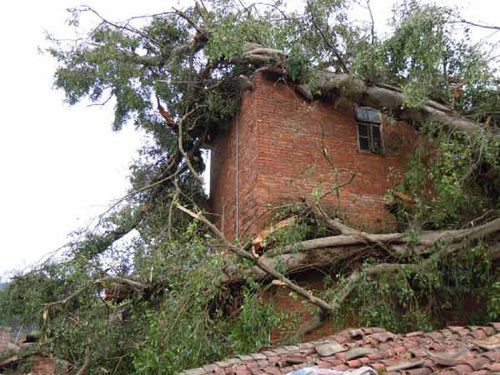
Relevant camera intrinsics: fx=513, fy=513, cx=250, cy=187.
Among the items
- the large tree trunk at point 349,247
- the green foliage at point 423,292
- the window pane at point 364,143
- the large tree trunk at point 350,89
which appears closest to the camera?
the green foliage at point 423,292

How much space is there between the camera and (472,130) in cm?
856

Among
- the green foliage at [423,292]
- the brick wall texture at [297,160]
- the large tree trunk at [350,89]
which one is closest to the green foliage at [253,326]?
the green foliage at [423,292]

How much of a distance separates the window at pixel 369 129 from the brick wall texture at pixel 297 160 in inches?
6.8

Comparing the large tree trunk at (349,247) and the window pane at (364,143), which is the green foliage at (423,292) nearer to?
the large tree trunk at (349,247)

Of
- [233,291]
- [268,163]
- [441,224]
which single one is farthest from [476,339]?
[268,163]

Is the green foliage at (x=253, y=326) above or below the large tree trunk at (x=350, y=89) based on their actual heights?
below

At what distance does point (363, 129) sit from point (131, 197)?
17.6 ft

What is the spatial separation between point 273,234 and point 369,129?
4.30 m

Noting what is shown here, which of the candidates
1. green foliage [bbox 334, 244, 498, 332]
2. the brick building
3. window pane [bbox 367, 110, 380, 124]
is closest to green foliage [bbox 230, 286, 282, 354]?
green foliage [bbox 334, 244, 498, 332]

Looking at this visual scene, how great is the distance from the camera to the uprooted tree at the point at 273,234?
24.6ft

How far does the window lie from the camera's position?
1113 centimetres

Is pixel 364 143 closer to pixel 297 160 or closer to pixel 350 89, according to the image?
pixel 350 89

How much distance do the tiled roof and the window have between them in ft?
17.4

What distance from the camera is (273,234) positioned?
8.29m
